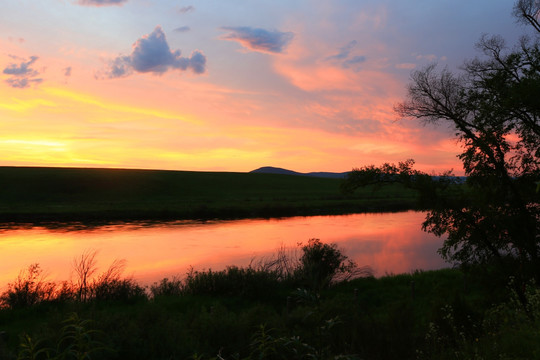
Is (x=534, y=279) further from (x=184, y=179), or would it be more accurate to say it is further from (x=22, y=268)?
(x=184, y=179)

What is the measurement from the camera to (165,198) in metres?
78.5

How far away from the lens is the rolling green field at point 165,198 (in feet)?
182

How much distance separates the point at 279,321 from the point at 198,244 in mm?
26090

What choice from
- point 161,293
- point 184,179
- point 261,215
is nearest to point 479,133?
point 161,293

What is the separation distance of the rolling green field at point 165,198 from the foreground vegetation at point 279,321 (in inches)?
728

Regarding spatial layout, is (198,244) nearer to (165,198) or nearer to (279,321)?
(279,321)

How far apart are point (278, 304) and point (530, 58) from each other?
1387 cm

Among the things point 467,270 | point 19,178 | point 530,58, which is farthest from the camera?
point 19,178

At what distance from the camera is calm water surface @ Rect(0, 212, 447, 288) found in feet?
88.3

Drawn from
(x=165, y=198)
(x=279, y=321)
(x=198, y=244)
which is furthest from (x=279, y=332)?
(x=165, y=198)

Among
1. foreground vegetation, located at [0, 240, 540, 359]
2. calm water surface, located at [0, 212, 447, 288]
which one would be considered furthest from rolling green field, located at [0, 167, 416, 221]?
foreground vegetation, located at [0, 240, 540, 359]

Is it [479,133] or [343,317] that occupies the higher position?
[479,133]

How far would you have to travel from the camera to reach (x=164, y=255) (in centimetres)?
2981

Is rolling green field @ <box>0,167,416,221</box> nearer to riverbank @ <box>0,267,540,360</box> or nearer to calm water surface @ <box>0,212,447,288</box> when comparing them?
calm water surface @ <box>0,212,447,288</box>
